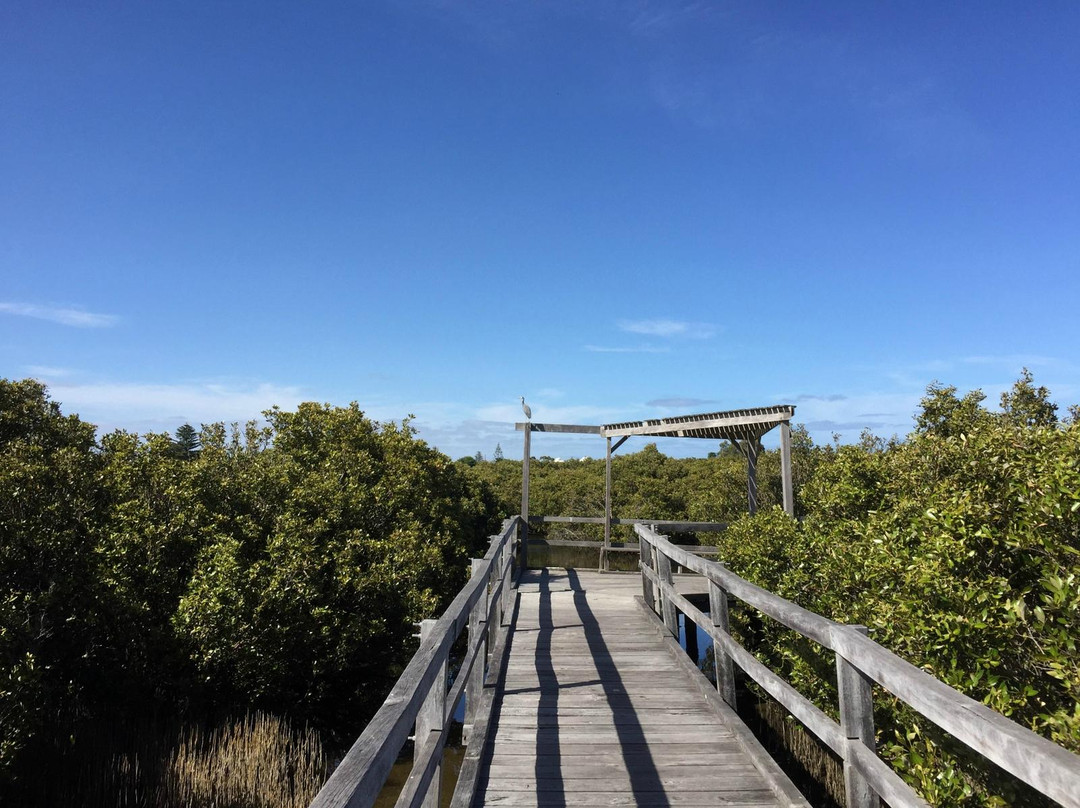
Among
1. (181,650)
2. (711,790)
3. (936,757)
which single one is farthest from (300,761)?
(936,757)

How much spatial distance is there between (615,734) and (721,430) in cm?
819

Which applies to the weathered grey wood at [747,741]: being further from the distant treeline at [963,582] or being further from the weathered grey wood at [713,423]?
the weathered grey wood at [713,423]

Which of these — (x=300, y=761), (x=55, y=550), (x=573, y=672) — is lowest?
(x=300, y=761)

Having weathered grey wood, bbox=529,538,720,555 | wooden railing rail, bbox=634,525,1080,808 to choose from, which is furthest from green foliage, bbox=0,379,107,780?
weathered grey wood, bbox=529,538,720,555

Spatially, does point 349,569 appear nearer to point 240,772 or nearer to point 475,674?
point 240,772

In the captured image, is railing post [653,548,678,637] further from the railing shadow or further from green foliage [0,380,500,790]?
green foliage [0,380,500,790]

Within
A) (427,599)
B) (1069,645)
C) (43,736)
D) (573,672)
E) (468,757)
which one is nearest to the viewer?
(1069,645)

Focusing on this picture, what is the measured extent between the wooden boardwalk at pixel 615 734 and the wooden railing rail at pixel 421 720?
0.43 m

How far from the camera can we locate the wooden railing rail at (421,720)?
160 cm

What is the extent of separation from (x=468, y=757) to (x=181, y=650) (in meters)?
6.19

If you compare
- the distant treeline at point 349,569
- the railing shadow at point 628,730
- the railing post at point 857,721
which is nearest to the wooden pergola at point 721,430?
the distant treeline at point 349,569

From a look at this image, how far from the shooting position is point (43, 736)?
737 cm

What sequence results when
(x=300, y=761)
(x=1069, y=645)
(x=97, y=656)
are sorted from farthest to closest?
(x=97, y=656) → (x=300, y=761) → (x=1069, y=645)

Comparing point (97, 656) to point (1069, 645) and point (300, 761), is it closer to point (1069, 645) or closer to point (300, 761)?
point (300, 761)
